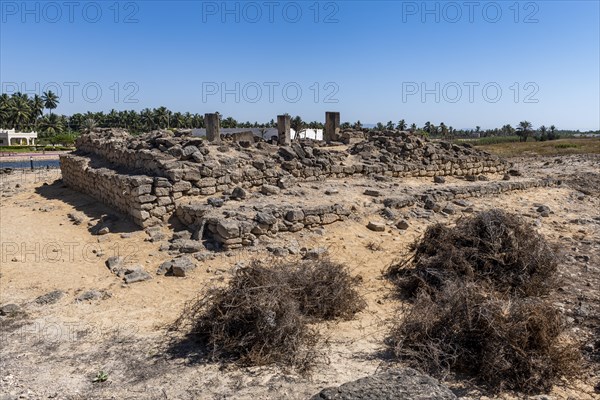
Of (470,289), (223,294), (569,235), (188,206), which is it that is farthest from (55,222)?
(569,235)

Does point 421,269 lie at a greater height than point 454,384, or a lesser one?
greater

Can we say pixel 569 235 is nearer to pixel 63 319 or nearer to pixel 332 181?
pixel 332 181

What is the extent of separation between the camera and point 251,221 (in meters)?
8.53

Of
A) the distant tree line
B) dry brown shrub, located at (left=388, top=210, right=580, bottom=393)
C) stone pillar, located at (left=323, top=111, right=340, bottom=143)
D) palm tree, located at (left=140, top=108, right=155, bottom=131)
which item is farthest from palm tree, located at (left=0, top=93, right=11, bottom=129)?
dry brown shrub, located at (left=388, top=210, right=580, bottom=393)

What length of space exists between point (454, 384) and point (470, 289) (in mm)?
1187

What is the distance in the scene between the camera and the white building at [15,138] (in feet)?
174

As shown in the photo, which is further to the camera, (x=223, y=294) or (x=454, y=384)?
(x=223, y=294)

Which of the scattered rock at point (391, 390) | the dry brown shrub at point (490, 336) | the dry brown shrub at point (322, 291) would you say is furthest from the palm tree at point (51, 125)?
the scattered rock at point (391, 390)

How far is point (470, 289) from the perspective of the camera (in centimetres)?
491

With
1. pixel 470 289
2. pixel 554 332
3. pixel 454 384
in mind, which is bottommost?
pixel 454 384

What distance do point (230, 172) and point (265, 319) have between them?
6.64 meters

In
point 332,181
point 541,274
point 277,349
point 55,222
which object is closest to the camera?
point 277,349

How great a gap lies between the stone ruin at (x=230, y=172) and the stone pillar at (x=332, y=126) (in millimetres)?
3608

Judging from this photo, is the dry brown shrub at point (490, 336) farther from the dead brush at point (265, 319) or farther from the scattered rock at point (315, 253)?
the scattered rock at point (315, 253)
